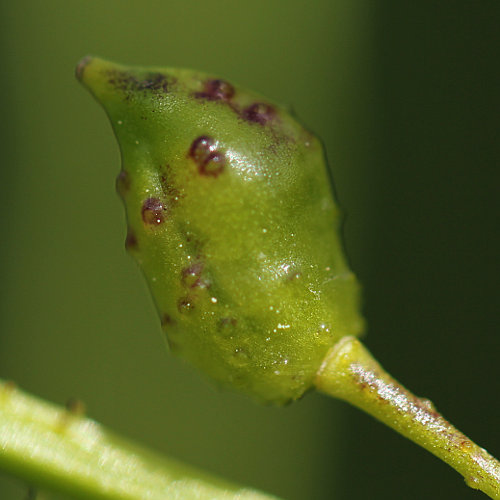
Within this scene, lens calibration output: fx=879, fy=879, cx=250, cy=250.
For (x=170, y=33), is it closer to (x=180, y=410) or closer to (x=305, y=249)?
(x=180, y=410)

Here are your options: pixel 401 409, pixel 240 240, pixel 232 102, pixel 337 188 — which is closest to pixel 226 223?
pixel 240 240

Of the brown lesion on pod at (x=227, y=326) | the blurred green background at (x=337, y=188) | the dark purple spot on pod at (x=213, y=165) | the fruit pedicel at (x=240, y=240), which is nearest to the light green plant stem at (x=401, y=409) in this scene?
the fruit pedicel at (x=240, y=240)

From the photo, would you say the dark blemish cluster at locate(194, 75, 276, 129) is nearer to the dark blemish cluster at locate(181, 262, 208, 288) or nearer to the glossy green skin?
the glossy green skin

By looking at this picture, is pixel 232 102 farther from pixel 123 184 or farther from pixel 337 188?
pixel 337 188

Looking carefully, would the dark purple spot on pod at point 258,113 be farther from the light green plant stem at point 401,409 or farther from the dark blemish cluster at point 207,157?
the light green plant stem at point 401,409

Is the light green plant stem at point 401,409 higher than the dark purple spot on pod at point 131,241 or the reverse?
the reverse

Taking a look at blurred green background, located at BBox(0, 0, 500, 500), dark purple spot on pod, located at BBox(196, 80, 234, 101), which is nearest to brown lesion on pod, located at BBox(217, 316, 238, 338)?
dark purple spot on pod, located at BBox(196, 80, 234, 101)
